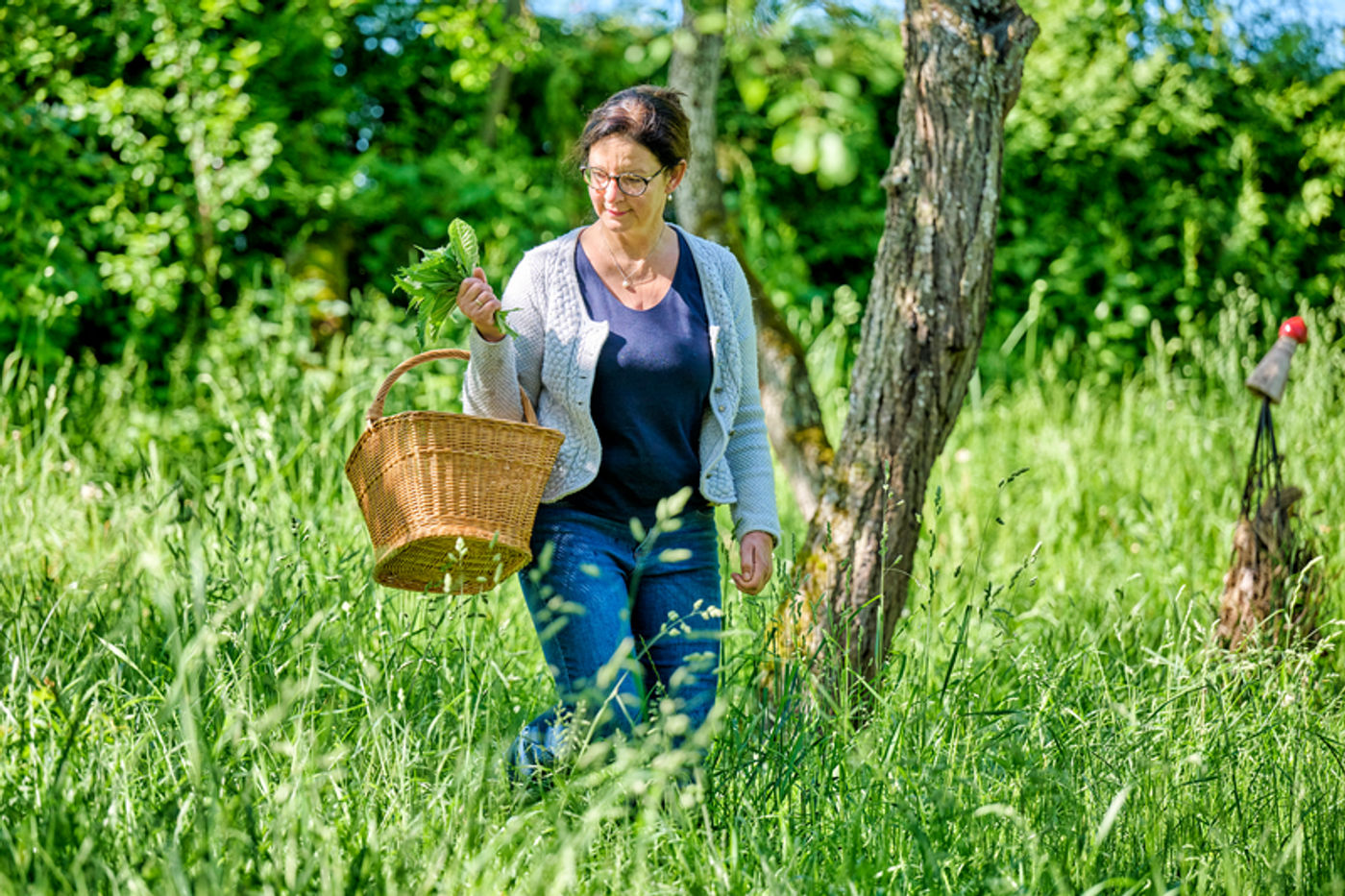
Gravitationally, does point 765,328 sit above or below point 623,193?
below

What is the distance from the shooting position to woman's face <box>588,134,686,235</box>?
102 inches

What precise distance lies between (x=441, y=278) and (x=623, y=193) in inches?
16.6

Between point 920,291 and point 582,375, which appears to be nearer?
point 582,375

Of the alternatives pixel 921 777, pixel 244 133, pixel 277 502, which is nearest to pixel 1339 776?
pixel 921 777

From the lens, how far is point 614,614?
8.10 ft

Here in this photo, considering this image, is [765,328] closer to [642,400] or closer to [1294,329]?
[642,400]

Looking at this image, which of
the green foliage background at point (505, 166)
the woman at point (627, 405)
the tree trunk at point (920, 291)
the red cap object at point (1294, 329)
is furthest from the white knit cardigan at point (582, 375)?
the red cap object at point (1294, 329)

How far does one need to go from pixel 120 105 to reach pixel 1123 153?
17.7 ft

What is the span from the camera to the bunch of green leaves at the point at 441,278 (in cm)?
245

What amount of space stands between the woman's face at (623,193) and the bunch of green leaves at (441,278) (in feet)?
0.96

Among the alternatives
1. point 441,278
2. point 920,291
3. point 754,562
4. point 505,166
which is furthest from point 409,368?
point 505,166

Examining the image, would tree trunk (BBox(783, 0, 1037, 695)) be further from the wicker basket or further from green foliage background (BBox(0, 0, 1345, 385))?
the wicker basket

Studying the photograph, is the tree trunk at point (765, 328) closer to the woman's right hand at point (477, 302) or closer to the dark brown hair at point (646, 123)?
the dark brown hair at point (646, 123)

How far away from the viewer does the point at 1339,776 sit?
2703mm
